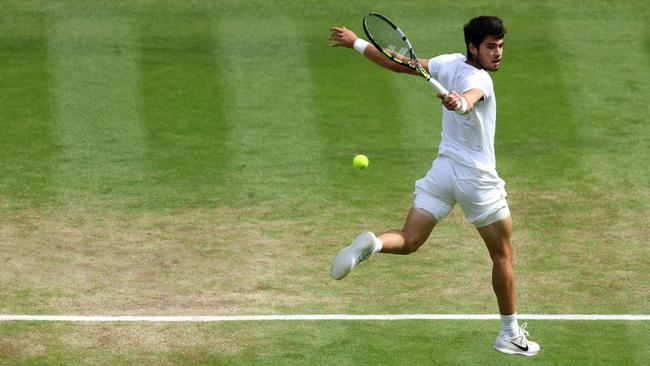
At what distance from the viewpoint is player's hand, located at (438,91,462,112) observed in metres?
10.7

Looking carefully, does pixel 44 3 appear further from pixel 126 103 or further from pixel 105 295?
pixel 105 295

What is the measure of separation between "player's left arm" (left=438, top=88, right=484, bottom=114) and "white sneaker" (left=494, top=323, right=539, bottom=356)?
1.96 metres

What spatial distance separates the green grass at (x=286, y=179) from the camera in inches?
484

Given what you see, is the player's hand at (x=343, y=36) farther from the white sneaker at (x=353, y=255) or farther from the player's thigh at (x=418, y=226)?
the white sneaker at (x=353, y=255)

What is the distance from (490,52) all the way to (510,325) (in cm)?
220

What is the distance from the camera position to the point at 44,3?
2059 cm

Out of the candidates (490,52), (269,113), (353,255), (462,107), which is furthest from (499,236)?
(269,113)

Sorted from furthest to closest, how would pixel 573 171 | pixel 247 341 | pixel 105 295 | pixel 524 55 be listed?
1. pixel 524 55
2. pixel 573 171
3. pixel 105 295
4. pixel 247 341

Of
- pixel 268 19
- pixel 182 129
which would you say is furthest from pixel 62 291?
pixel 268 19

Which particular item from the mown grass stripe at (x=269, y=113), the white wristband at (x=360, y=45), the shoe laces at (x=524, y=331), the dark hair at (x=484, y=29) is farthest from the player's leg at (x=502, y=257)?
the mown grass stripe at (x=269, y=113)

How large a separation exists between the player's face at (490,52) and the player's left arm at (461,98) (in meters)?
0.33

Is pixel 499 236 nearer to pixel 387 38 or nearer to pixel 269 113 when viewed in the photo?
pixel 387 38

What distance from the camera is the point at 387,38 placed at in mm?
12305

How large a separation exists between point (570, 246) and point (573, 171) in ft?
7.13
